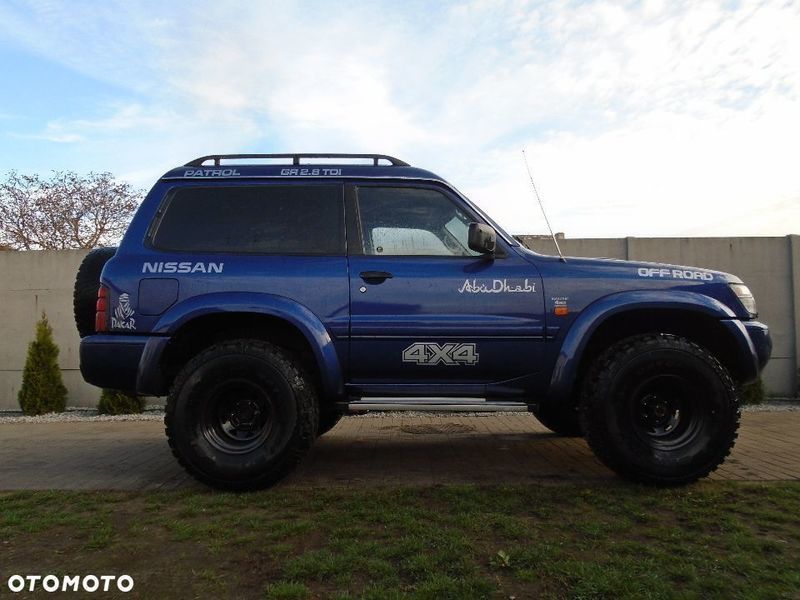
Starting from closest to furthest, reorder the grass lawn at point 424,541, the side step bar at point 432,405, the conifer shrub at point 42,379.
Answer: the grass lawn at point 424,541 → the side step bar at point 432,405 → the conifer shrub at point 42,379

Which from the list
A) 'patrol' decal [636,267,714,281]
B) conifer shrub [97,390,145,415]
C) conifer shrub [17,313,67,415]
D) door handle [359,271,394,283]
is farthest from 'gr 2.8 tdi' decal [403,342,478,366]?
conifer shrub [17,313,67,415]

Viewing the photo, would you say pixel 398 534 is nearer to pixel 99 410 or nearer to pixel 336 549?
pixel 336 549

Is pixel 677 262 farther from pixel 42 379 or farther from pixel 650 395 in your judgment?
pixel 42 379

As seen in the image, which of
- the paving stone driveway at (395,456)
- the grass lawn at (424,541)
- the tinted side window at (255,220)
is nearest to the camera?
the grass lawn at (424,541)

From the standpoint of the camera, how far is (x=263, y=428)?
4023 mm

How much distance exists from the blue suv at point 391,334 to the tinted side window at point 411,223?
17 millimetres

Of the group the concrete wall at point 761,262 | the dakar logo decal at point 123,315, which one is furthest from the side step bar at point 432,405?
the concrete wall at point 761,262

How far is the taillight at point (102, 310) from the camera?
4051 mm

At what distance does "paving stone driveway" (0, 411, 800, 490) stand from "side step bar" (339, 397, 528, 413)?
562mm

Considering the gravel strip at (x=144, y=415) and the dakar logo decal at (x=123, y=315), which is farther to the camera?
the gravel strip at (x=144, y=415)

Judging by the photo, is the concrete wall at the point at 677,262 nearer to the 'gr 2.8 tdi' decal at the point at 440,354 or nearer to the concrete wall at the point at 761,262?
the concrete wall at the point at 761,262

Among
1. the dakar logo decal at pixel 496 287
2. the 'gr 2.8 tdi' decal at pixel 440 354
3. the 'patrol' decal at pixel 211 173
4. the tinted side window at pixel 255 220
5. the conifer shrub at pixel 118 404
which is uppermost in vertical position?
the 'patrol' decal at pixel 211 173

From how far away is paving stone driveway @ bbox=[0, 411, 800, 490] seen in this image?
4.35m

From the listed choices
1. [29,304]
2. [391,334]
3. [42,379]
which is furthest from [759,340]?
[29,304]
